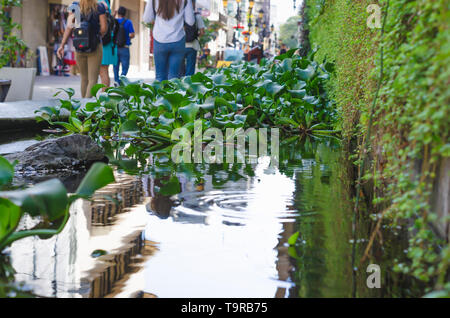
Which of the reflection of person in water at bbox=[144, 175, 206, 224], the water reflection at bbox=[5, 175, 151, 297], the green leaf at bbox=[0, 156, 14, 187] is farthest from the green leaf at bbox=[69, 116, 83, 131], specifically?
the green leaf at bbox=[0, 156, 14, 187]

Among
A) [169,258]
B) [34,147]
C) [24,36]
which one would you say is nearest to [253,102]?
[34,147]

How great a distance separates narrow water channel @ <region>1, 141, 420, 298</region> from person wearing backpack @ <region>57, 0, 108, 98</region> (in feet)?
16.4

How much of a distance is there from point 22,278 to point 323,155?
3.32m

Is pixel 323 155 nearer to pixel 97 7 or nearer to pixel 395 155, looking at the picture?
pixel 395 155

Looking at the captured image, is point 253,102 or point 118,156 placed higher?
point 253,102

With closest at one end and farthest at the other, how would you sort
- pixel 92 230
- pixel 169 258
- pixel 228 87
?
1. pixel 169 258
2. pixel 92 230
3. pixel 228 87

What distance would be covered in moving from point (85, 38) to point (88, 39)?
0.14ft

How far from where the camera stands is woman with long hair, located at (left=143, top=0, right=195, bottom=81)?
769 centimetres

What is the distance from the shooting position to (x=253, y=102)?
611 cm

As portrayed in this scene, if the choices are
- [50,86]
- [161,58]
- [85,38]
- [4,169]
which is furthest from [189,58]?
[50,86]

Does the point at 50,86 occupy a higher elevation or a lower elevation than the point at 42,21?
lower

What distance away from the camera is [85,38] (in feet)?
26.1

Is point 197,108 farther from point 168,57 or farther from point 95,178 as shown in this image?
point 168,57

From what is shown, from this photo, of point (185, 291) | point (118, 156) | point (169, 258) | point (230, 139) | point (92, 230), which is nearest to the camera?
point (185, 291)
